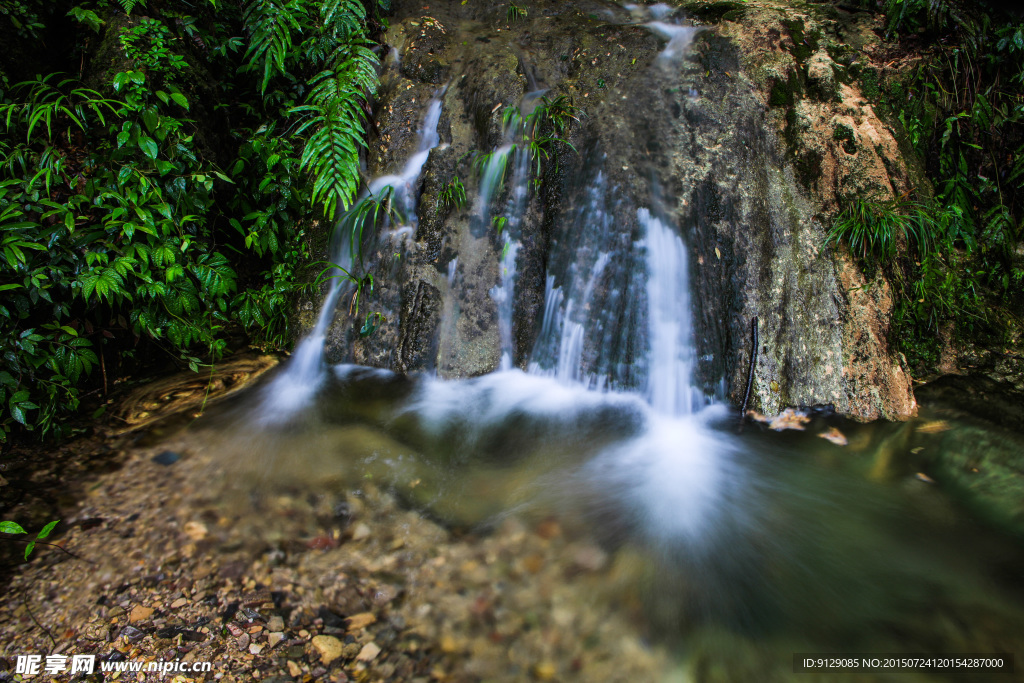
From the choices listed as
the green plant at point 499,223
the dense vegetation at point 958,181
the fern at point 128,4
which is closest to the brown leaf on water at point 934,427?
the dense vegetation at point 958,181

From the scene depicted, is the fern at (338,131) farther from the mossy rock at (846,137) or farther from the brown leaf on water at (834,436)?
the brown leaf on water at (834,436)

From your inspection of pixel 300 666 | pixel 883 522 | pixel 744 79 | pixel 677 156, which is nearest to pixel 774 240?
pixel 677 156

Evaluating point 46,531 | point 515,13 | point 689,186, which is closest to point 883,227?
point 689,186

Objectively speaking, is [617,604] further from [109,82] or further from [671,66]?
[109,82]

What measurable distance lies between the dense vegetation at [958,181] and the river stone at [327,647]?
4.06 m

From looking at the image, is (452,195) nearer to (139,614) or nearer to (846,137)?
(846,137)

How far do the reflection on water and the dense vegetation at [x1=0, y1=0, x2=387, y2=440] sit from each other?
3.31 feet

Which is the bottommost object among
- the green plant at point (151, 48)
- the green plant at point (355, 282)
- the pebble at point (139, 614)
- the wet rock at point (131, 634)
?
the wet rock at point (131, 634)

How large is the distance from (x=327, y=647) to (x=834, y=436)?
3.35 metres

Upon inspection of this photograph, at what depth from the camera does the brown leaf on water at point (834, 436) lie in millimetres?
3416

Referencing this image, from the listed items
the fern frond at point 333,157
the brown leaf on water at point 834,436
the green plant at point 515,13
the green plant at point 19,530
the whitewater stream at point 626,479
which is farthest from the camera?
the green plant at point 515,13

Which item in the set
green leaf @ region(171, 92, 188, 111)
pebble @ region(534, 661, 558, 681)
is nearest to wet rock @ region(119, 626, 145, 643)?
pebble @ region(534, 661, 558, 681)

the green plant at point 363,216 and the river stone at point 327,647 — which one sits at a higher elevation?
the green plant at point 363,216

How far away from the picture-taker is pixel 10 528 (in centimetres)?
268
